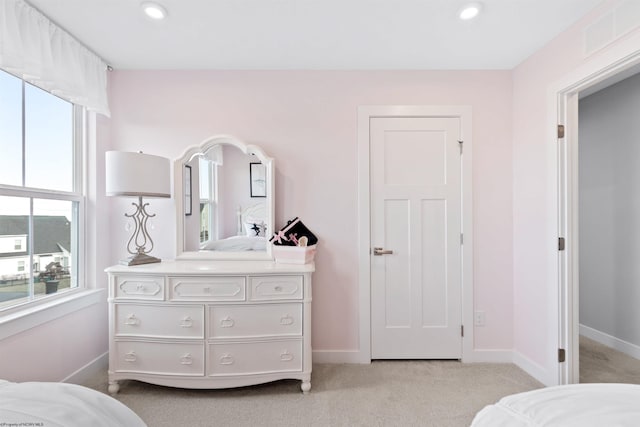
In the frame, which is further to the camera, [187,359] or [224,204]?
[224,204]

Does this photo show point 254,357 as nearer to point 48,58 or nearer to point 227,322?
point 227,322

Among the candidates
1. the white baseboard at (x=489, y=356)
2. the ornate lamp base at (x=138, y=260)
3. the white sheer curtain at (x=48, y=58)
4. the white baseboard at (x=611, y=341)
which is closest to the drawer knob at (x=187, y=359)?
the ornate lamp base at (x=138, y=260)

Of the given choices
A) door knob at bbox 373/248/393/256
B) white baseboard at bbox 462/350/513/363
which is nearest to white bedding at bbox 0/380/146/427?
door knob at bbox 373/248/393/256

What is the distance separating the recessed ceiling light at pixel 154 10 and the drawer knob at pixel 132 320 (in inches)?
75.8

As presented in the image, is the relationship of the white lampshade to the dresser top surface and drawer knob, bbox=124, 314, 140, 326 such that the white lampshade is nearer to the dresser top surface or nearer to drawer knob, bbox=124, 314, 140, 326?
the dresser top surface

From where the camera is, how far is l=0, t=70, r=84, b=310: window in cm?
176

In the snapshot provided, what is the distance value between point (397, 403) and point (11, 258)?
2.54 meters

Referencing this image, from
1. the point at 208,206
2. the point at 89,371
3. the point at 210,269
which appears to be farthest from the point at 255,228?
the point at 89,371

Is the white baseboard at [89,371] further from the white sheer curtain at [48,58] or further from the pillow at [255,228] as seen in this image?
the white sheer curtain at [48,58]

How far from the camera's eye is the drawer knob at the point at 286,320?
2.04m

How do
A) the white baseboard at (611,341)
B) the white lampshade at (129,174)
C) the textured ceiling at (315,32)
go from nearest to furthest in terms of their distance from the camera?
the textured ceiling at (315,32)
the white lampshade at (129,174)
the white baseboard at (611,341)

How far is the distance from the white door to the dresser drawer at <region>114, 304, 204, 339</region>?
1.38m

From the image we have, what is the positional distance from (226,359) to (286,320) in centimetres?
47

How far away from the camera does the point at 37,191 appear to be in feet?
6.32
